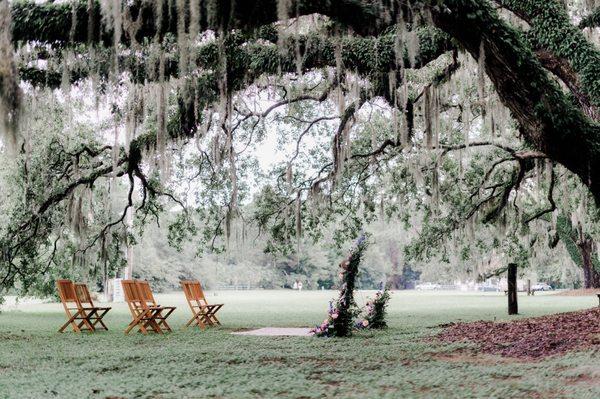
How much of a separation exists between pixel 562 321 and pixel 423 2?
562 cm

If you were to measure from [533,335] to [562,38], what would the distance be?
3.38 meters

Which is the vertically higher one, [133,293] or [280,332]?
[133,293]

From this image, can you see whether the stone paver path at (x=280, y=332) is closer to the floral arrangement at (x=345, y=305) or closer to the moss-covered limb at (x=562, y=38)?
the floral arrangement at (x=345, y=305)

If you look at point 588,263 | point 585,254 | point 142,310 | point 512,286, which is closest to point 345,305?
point 142,310

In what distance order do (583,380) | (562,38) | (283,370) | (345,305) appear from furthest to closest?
1. (345,305)
2. (562,38)
3. (283,370)
4. (583,380)

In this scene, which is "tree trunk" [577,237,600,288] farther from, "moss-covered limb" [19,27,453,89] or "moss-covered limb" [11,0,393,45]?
"moss-covered limb" [11,0,393,45]

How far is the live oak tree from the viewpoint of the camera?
5.02 meters

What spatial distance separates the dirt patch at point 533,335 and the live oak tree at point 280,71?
1.55 m

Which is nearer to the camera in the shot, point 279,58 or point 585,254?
point 279,58

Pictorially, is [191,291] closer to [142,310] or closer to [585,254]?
[142,310]

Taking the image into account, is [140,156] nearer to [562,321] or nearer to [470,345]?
[470,345]

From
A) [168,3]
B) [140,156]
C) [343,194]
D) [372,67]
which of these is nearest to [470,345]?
[372,67]

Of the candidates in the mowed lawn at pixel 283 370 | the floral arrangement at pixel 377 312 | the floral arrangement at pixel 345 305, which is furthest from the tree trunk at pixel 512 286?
the mowed lawn at pixel 283 370

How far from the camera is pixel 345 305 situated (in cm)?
864
